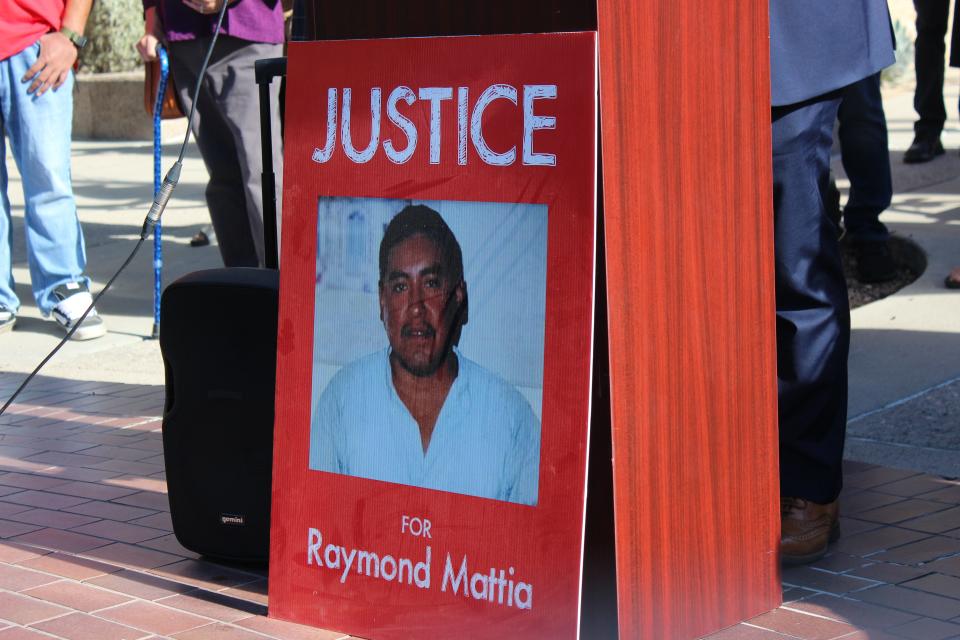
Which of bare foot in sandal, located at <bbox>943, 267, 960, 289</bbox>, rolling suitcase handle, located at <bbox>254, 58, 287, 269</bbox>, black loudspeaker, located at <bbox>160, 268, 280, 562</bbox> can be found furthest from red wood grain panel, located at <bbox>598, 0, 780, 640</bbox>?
bare foot in sandal, located at <bbox>943, 267, 960, 289</bbox>

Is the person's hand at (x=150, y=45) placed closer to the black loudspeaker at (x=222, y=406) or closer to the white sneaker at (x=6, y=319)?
the white sneaker at (x=6, y=319)

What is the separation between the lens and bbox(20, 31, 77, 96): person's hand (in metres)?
5.48

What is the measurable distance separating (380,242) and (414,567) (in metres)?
0.63

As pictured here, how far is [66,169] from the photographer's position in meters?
5.67

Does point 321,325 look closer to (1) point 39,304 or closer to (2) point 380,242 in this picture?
(2) point 380,242

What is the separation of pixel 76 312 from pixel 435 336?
3.63m

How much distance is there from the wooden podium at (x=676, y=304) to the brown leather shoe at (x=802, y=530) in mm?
263

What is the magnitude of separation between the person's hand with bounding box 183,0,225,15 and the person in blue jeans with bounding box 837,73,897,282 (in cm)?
252

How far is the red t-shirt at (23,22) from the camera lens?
546cm

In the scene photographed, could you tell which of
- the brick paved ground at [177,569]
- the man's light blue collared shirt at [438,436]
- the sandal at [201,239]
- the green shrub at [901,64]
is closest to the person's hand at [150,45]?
the brick paved ground at [177,569]

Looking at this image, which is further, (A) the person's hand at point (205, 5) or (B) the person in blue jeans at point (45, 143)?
(B) the person in blue jeans at point (45, 143)

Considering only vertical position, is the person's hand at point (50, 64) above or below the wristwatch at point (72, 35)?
below

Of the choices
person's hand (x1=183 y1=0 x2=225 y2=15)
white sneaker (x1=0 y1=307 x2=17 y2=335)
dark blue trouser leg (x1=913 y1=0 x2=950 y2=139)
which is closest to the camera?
person's hand (x1=183 y1=0 x2=225 y2=15)

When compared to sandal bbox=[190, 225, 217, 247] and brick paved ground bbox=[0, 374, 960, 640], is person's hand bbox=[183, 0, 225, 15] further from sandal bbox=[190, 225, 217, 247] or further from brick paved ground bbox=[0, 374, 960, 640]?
sandal bbox=[190, 225, 217, 247]
